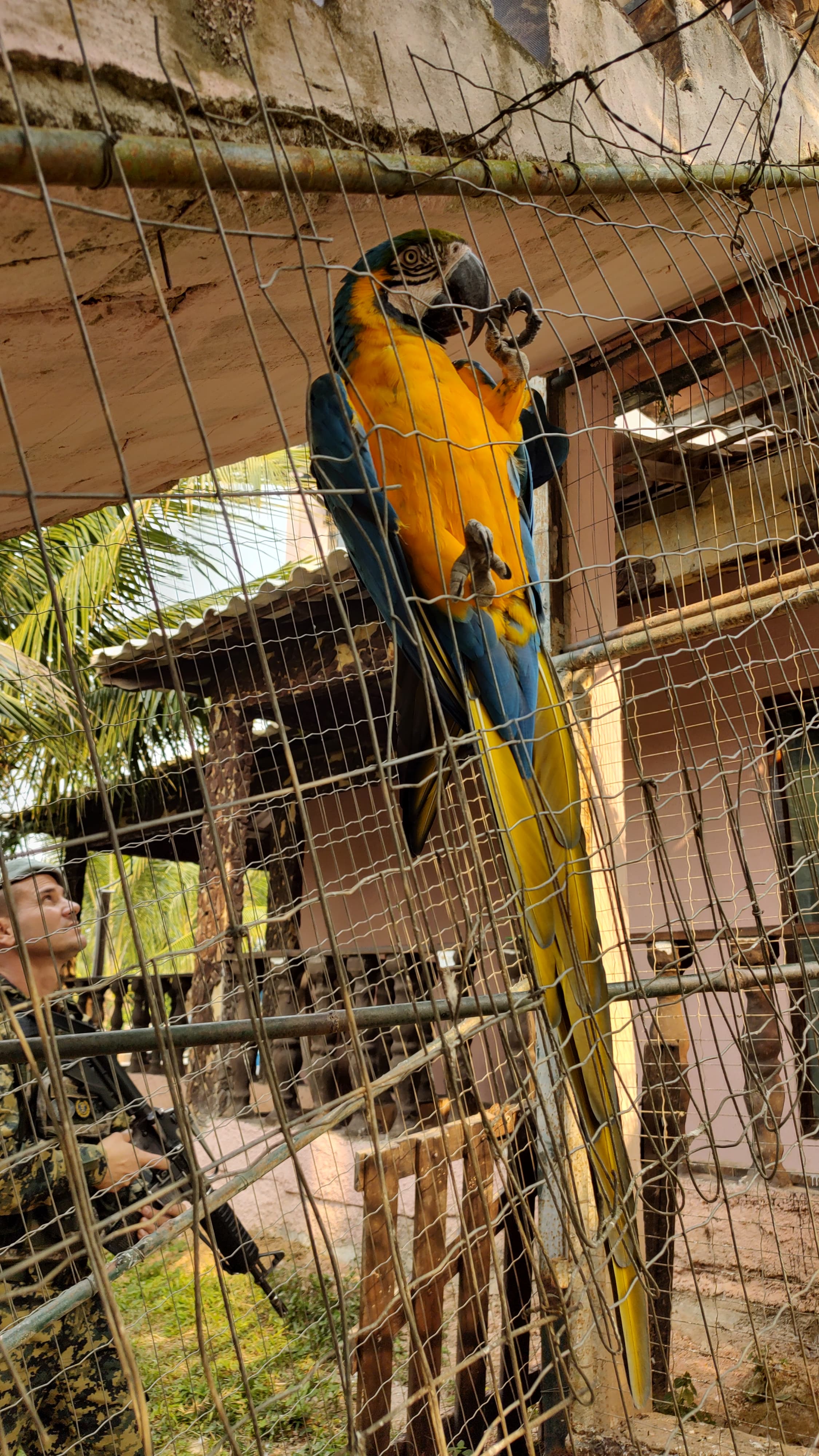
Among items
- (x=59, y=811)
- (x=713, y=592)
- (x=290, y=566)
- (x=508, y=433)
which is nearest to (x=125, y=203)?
(x=508, y=433)

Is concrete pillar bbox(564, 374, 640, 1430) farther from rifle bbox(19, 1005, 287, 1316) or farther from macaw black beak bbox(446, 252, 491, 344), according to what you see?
rifle bbox(19, 1005, 287, 1316)

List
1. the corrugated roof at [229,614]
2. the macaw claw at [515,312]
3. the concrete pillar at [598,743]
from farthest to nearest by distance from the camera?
the corrugated roof at [229,614], the concrete pillar at [598,743], the macaw claw at [515,312]

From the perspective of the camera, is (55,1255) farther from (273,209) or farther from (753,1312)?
(273,209)

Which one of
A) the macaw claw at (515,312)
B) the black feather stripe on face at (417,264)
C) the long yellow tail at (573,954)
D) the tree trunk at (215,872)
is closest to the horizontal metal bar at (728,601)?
the long yellow tail at (573,954)

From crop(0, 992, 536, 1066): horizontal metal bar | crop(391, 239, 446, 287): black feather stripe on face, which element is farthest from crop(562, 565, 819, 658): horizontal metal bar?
crop(0, 992, 536, 1066): horizontal metal bar

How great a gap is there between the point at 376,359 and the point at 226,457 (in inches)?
32.4

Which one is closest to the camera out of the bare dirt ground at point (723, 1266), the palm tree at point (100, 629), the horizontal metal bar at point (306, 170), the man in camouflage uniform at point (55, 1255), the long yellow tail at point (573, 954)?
the horizontal metal bar at point (306, 170)

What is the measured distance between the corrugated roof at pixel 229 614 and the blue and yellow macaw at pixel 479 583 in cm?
145

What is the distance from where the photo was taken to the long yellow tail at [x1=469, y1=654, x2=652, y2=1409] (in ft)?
4.18

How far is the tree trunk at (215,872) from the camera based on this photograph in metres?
4.06

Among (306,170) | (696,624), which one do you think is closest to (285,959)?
(696,624)

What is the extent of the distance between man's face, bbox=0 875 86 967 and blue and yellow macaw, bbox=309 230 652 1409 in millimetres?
845

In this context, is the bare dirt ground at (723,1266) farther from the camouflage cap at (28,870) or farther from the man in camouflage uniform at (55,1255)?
the camouflage cap at (28,870)

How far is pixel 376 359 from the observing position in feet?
4.78
